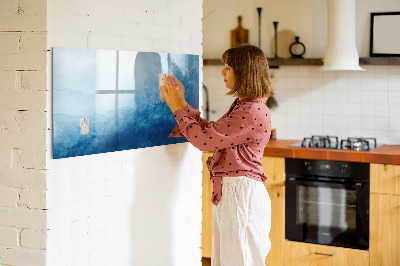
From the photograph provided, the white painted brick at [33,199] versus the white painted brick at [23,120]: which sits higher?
the white painted brick at [23,120]

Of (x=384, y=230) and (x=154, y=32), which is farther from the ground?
(x=154, y=32)

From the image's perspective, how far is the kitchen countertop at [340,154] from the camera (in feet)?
13.4

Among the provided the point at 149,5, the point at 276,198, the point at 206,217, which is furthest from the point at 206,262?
the point at 149,5

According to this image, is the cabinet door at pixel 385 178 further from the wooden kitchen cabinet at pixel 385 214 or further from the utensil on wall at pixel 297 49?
the utensil on wall at pixel 297 49

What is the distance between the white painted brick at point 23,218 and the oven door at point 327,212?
8.00 ft

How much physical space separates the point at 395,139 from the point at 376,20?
937mm

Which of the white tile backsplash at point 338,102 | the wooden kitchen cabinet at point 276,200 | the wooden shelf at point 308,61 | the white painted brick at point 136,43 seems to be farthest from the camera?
the white tile backsplash at point 338,102

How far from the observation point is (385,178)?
4086 mm

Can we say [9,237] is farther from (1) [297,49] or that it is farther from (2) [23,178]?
(1) [297,49]

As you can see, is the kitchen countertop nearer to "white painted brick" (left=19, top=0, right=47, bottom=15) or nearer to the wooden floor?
the wooden floor

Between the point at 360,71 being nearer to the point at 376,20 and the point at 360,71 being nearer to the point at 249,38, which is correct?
the point at 376,20

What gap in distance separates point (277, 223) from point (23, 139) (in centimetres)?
257

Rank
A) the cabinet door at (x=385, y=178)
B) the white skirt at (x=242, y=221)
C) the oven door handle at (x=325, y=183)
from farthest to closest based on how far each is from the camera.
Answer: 1. the oven door handle at (x=325, y=183)
2. the cabinet door at (x=385, y=178)
3. the white skirt at (x=242, y=221)

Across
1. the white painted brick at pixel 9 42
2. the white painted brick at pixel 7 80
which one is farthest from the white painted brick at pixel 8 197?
the white painted brick at pixel 9 42
